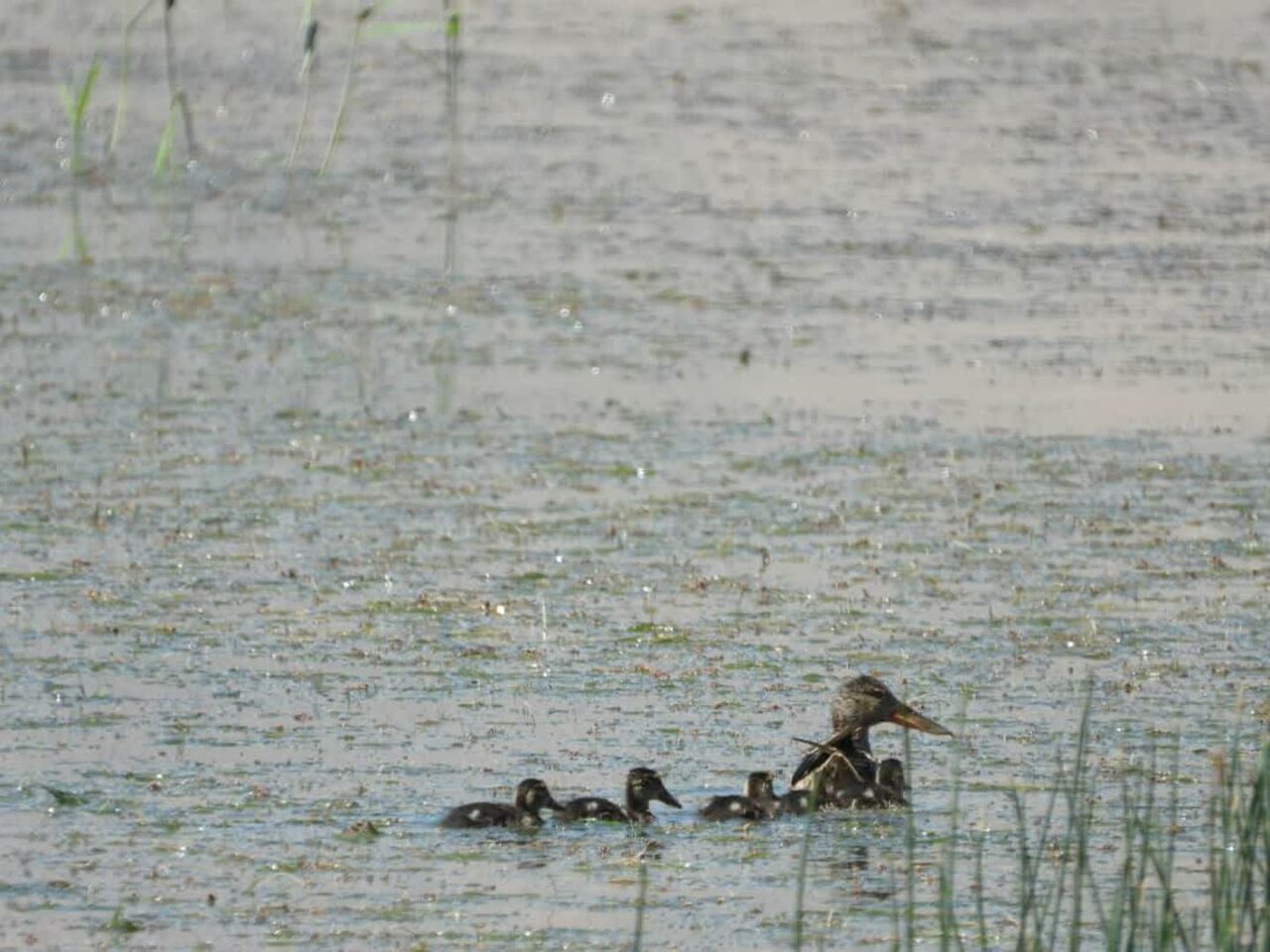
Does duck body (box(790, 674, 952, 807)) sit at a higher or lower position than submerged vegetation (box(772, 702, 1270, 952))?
higher

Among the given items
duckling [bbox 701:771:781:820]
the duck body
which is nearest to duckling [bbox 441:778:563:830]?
duckling [bbox 701:771:781:820]

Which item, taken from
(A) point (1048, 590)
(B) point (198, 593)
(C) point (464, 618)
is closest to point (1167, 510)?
(A) point (1048, 590)

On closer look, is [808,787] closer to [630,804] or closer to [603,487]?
[630,804]

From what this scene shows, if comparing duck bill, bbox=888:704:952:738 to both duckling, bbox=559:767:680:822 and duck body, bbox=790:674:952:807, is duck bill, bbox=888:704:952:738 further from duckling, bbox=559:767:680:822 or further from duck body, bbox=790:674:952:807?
duckling, bbox=559:767:680:822

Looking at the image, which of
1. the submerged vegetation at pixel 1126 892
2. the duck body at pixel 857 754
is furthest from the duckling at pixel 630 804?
the submerged vegetation at pixel 1126 892

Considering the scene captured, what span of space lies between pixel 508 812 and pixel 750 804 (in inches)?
20.1

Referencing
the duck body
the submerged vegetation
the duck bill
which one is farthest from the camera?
the duck bill

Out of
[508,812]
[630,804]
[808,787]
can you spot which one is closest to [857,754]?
[808,787]

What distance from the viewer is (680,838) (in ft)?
19.6

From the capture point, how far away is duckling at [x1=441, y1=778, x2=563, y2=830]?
5840mm

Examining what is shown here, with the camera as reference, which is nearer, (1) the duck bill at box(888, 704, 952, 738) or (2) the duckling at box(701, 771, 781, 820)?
(2) the duckling at box(701, 771, 781, 820)

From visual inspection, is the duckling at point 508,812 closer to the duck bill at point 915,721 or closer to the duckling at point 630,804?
the duckling at point 630,804

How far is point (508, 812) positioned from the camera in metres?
5.86

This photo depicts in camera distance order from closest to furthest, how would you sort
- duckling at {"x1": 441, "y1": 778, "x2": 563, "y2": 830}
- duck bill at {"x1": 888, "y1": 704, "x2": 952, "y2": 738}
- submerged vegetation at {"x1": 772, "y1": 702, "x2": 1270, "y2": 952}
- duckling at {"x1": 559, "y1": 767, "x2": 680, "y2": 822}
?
submerged vegetation at {"x1": 772, "y1": 702, "x2": 1270, "y2": 952} < duckling at {"x1": 441, "y1": 778, "x2": 563, "y2": 830} < duckling at {"x1": 559, "y1": 767, "x2": 680, "y2": 822} < duck bill at {"x1": 888, "y1": 704, "x2": 952, "y2": 738}
